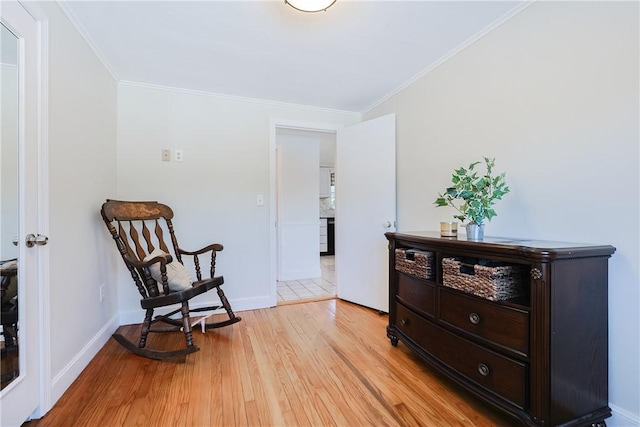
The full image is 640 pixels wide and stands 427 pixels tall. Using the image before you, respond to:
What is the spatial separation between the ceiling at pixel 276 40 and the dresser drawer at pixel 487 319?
1587 millimetres

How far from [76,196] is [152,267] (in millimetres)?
615

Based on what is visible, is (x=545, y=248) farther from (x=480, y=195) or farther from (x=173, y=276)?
(x=173, y=276)

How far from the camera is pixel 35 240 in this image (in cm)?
134

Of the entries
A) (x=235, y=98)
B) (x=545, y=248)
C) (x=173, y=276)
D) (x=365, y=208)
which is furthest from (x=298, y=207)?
(x=545, y=248)

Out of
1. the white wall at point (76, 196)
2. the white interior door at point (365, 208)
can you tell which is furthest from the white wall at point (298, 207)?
the white wall at point (76, 196)

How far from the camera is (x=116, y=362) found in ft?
6.13

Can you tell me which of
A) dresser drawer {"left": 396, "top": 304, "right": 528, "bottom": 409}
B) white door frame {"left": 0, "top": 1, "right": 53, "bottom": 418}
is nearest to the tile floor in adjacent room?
dresser drawer {"left": 396, "top": 304, "right": 528, "bottom": 409}

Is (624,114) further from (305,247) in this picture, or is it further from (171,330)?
(305,247)

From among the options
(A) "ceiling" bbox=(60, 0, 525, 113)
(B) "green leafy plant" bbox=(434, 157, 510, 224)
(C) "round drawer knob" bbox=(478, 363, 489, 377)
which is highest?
(A) "ceiling" bbox=(60, 0, 525, 113)

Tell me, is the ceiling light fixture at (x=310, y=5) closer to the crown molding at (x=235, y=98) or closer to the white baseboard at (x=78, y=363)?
→ the crown molding at (x=235, y=98)

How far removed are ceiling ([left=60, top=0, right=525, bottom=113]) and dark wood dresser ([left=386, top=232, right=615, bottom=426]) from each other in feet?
4.38

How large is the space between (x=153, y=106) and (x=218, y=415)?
2.44m

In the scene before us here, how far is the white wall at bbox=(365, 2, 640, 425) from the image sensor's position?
4.02 ft

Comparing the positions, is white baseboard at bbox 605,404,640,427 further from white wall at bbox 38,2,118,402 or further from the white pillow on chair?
white wall at bbox 38,2,118,402
